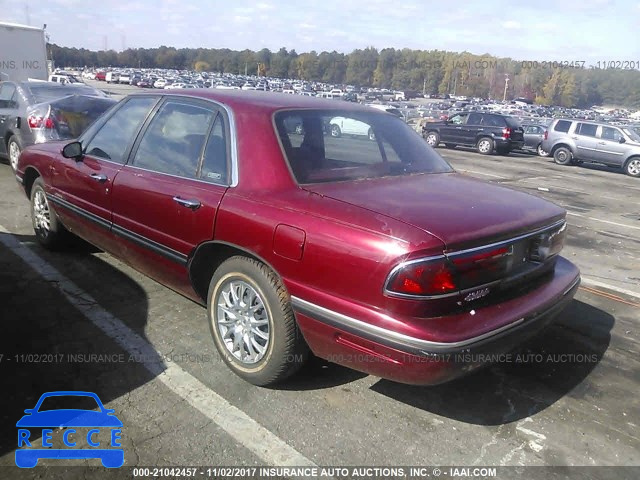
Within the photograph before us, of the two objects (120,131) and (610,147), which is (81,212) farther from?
(610,147)

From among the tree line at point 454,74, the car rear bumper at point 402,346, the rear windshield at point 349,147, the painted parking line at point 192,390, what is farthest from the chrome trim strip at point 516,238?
the tree line at point 454,74

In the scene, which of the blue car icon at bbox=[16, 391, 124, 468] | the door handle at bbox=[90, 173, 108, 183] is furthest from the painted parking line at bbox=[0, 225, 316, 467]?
the door handle at bbox=[90, 173, 108, 183]

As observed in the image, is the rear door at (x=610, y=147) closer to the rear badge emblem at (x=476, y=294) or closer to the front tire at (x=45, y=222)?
the rear badge emblem at (x=476, y=294)

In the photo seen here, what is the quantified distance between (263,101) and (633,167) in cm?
1802

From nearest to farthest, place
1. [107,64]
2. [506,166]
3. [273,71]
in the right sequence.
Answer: [506,166]
[273,71]
[107,64]

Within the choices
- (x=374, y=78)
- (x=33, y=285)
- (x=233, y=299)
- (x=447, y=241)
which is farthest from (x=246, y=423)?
(x=374, y=78)

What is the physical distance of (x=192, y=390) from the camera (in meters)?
3.10

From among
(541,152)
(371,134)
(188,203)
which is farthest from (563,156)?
(188,203)

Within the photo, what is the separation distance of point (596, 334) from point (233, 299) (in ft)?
9.33

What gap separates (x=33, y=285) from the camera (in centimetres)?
442

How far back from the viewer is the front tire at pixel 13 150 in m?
8.81

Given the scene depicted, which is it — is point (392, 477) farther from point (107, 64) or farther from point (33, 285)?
point (107, 64)

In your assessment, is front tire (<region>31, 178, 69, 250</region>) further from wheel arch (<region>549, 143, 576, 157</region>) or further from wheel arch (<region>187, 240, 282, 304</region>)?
wheel arch (<region>549, 143, 576, 157</region>)

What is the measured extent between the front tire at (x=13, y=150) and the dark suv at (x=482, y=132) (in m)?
15.6
